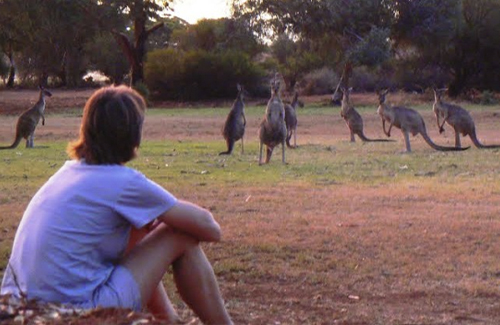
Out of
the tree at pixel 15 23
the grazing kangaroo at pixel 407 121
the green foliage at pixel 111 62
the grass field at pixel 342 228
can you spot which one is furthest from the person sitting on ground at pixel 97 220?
the green foliage at pixel 111 62

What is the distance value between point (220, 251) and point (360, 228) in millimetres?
1468

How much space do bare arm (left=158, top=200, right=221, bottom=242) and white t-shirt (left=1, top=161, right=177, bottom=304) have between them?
0.07 metres

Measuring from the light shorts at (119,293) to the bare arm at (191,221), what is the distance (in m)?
0.32

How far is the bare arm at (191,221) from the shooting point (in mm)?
4523

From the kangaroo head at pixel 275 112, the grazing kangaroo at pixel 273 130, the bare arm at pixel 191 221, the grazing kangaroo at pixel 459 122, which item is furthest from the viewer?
the grazing kangaroo at pixel 459 122

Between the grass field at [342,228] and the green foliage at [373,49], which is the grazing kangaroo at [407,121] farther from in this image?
the green foliage at [373,49]

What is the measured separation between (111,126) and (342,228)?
4.55 meters

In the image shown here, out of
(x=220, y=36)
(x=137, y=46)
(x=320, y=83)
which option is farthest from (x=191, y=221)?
(x=320, y=83)

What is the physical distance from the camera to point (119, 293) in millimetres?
4465

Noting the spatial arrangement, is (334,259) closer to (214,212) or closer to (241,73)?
(214,212)

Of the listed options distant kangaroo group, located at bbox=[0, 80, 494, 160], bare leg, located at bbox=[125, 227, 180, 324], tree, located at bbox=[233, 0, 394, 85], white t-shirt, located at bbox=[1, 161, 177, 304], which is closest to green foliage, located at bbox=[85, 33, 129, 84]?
tree, located at bbox=[233, 0, 394, 85]

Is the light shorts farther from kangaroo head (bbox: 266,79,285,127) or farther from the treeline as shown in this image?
the treeline

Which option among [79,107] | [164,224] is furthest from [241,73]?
[164,224]

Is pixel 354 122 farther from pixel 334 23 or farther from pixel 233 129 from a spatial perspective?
pixel 334 23
